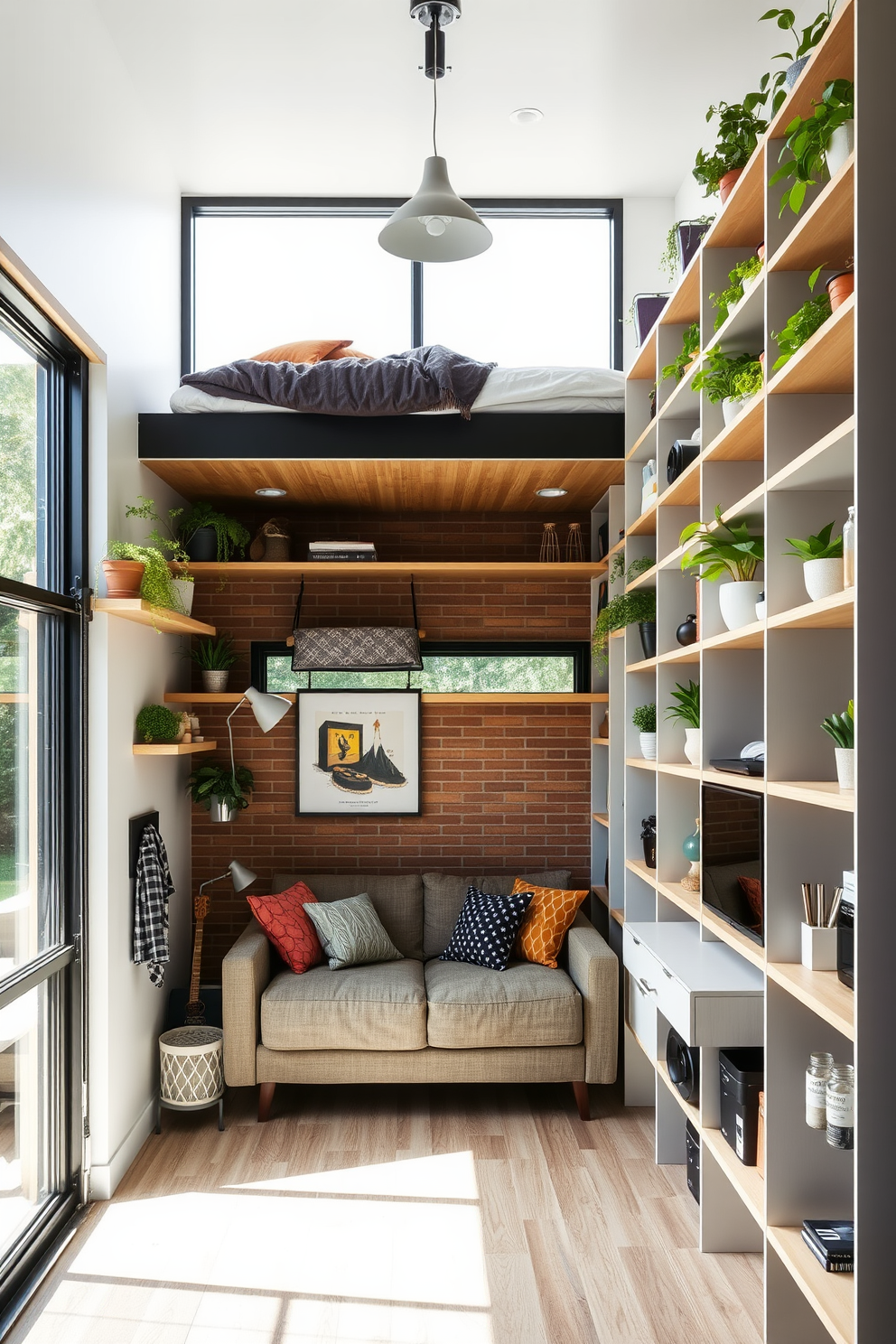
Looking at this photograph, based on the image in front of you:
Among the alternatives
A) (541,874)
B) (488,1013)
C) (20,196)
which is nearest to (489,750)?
(541,874)

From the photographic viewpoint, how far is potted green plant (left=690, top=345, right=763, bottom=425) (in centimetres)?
238

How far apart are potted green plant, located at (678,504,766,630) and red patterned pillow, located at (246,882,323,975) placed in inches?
90.7

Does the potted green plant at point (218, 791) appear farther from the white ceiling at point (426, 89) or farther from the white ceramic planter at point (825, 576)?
the white ceramic planter at point (825, 576)

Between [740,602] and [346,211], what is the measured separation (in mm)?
3026

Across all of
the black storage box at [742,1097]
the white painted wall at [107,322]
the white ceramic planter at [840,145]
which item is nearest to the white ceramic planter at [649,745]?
the black storage box at [742,1097]

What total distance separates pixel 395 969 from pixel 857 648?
2.84 m

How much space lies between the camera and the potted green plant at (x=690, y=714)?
2.92 metres

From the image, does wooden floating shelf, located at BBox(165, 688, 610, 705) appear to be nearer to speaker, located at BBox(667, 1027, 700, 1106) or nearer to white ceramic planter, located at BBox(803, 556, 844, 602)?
speaker, located at BBox(667, 1027, 700, 1106)

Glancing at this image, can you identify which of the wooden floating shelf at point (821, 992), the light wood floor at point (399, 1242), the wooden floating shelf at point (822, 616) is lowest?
the light wood floor at point (399, 1242)

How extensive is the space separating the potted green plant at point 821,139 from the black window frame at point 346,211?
2.62 meters

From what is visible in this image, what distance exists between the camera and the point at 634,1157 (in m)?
3.45

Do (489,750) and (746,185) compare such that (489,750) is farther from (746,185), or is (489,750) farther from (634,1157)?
(746,185)

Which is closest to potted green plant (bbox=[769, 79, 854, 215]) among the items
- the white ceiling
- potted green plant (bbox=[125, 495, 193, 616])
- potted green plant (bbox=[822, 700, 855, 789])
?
potted green plant (bbox=[822, 700, 855, 789])

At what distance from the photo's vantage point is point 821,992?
73.9 inches
